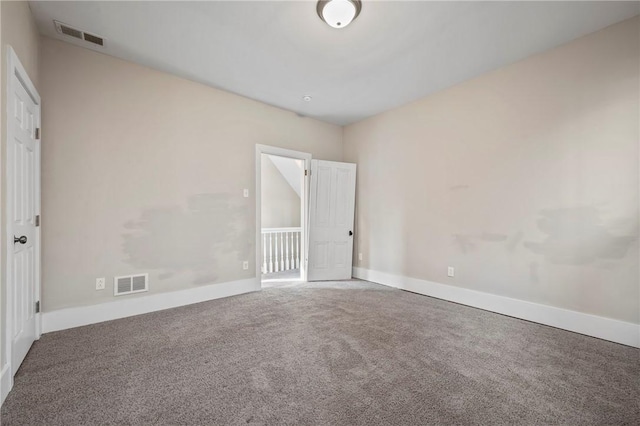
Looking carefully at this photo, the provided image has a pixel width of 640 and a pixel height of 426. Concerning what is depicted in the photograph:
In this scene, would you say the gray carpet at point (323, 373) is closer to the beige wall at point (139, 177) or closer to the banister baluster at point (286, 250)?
the beige wall at point (139, 177)

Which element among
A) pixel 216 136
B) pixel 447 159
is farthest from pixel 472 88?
pixel 216 136

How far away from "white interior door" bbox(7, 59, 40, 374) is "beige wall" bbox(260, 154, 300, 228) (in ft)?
12.9

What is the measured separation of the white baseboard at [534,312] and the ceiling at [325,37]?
2.64 metres

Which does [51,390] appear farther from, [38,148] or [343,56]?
[343,56]

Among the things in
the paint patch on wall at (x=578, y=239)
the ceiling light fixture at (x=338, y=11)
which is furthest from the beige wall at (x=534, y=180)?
the ceiling light fixture at (x=338, y=11)

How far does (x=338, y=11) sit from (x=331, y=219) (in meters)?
3.11

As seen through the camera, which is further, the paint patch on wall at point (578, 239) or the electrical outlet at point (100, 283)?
the electrical outlet at point (100, 283)

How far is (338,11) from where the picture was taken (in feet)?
7.13

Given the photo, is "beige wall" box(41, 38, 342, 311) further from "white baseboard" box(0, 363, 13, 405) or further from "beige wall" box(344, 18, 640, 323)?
"beige wall" box(344, 18, 640, 323)

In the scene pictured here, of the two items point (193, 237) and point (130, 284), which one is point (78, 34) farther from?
point (130, 284)

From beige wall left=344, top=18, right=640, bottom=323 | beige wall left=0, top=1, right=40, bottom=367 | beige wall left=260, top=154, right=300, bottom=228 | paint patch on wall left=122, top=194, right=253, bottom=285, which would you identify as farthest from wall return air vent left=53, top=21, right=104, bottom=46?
beige wall left=344, top=18, right=640, bottom=323

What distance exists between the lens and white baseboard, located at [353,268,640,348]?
2420mm

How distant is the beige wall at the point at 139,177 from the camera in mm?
2691

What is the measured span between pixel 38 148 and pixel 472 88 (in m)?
4.64
